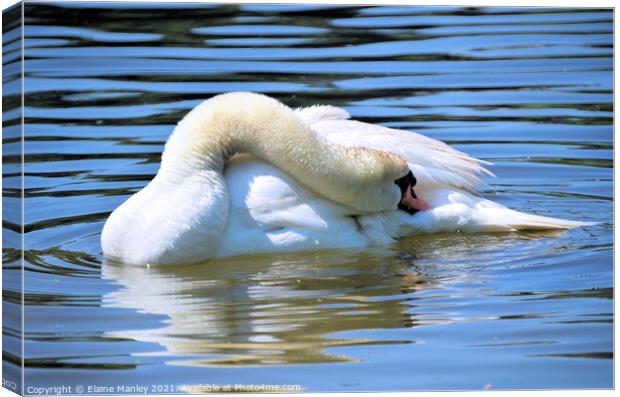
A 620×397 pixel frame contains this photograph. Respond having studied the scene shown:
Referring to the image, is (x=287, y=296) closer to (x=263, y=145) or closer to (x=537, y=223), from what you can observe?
(x=263, y=145)

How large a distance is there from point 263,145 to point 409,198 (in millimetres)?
946

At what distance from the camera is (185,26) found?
8.26 meters

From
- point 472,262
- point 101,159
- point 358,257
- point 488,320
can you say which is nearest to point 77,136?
point 101,159

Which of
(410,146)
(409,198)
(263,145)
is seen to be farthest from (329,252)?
(410,146)

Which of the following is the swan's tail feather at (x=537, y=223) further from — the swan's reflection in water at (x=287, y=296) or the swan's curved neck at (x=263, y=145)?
the swan's curved neck at (x=263, y=145)

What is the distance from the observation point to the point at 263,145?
8.16 meters

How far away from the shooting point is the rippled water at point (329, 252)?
6820 millimetres

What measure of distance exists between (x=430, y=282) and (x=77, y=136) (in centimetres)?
240

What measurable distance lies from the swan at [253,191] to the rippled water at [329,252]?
14 centimetres

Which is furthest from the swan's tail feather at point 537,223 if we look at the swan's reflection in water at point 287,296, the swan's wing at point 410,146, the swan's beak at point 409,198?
the swan's beak at point 409,198

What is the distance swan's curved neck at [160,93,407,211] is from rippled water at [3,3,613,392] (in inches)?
17.2

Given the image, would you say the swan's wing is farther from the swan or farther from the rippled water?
the rippled water

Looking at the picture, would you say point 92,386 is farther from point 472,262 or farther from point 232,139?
point 472,262

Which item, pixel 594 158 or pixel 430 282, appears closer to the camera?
pixel 430 282
